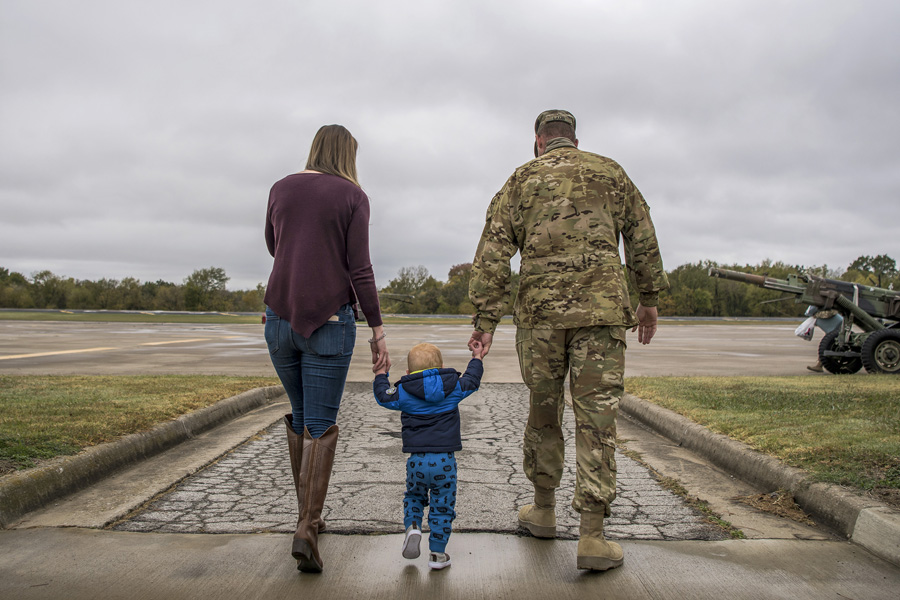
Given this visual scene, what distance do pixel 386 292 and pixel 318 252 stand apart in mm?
64943

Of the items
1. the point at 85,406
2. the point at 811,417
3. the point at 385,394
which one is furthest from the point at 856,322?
the point at 85,406

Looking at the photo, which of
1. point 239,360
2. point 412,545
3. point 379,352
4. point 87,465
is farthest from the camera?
point 239,360

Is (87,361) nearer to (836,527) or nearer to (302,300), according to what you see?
(302,300)

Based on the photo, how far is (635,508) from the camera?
394 cm

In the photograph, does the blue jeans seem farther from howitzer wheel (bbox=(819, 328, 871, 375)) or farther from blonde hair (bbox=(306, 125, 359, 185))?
howitzer wheel (bbox=(819, 328, 871, 375))

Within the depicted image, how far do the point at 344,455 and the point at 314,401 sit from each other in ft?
7.55

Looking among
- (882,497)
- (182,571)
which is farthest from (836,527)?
(182,571)

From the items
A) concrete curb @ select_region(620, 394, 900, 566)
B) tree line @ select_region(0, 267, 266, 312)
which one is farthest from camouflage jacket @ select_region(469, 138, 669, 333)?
tree line @ select_region(0, 267, 266, 312)

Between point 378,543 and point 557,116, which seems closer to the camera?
point 378,543

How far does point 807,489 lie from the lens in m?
3.90

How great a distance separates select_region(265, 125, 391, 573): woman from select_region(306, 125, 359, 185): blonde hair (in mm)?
16

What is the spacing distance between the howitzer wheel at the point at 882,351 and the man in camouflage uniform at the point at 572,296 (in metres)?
9.99

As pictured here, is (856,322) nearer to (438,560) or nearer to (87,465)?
(438,560)

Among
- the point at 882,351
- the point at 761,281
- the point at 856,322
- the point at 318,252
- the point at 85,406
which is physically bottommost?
the point at 85,406
